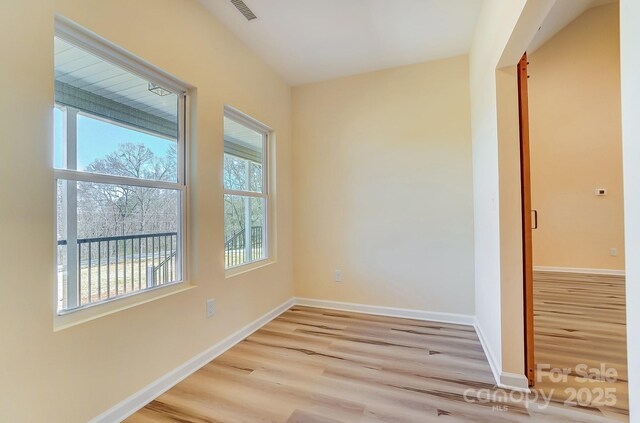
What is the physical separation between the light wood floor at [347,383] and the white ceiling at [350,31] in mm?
2792

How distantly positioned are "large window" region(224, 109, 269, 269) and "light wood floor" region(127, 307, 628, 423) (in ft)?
2.83

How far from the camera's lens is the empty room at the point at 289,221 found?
1.28 meters

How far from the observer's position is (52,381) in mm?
1297

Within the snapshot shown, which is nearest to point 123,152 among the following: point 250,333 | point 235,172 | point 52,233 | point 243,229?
point 52,233

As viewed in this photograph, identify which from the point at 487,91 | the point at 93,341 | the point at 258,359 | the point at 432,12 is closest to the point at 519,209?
the point at 487,91

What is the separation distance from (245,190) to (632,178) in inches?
104

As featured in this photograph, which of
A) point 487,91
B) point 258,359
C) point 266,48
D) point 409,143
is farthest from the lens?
point 409,143

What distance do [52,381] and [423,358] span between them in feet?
7.53

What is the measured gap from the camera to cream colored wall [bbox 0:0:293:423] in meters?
1.18

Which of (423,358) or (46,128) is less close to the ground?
(46,128)

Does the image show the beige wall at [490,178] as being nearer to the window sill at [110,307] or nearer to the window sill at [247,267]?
the window sill at [247,267]

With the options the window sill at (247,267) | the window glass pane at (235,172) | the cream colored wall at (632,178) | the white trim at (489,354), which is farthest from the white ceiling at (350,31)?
the white trim at (489,354)

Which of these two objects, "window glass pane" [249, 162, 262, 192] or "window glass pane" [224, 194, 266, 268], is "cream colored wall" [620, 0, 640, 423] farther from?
"window glass pane" [249, 162, 262, 192]

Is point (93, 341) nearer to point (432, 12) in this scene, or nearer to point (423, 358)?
point (423, 358)
